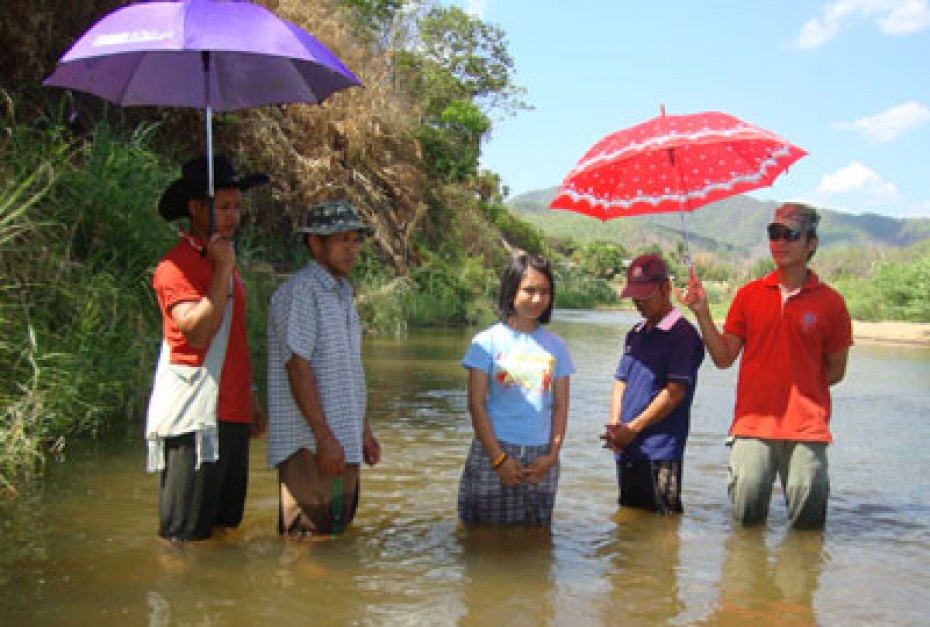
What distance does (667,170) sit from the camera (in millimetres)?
5480

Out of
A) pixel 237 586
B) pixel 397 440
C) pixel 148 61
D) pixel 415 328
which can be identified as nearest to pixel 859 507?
pixel 397 440

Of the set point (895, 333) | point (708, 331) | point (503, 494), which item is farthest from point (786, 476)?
point (895, 333)

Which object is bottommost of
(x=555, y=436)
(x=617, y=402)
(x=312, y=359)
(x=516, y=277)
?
(x=555, y=436)

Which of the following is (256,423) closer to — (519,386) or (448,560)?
(448,560)

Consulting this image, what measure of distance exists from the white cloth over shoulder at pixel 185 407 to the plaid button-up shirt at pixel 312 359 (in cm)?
27

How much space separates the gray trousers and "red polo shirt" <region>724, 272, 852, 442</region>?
8 cm

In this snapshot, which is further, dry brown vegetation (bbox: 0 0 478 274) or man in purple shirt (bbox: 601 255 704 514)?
dry brown vegetation (bbox: 0 0 478 274)

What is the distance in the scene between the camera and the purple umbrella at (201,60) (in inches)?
150

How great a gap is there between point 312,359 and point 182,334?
0.55 m

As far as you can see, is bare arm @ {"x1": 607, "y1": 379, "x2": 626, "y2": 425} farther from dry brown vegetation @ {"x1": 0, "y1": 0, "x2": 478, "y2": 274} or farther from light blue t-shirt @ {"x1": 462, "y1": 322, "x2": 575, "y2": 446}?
dry brown vegetation @ {"x1": 0, "y1": 0, "x2": 478, "y2": 274}

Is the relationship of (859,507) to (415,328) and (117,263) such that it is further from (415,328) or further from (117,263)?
Result: (415,328)

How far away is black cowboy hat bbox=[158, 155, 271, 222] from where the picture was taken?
13.4 feet

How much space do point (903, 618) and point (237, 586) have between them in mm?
2776

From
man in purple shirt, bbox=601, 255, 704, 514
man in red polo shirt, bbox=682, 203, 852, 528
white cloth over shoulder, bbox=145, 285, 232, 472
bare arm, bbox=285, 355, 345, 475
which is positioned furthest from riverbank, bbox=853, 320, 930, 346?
white cloth over shoulder, bbox=145, 285, 232, 472
